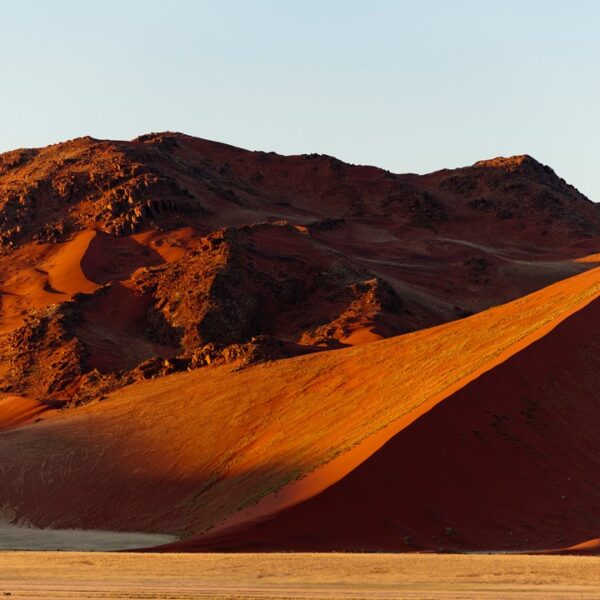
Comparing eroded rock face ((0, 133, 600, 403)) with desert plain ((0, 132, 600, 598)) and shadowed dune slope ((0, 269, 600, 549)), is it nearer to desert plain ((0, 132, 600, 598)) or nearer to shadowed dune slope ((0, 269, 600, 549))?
desert plain ((0, 132, 600, 598))

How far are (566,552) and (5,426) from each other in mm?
32198

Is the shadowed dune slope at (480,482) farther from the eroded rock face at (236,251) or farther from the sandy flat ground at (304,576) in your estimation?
the eroded rock face at (236,251)

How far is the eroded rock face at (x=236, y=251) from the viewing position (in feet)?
197

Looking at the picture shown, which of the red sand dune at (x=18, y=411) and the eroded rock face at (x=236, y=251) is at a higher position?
the eroded rock face at (x=236, y=251)

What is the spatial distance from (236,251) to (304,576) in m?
51.0

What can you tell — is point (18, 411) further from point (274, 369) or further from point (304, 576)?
point (304, 576)

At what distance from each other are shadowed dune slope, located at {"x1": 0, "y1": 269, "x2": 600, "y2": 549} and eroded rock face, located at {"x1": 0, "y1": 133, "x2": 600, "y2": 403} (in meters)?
6.33

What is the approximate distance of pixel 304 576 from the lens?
58.3 ft

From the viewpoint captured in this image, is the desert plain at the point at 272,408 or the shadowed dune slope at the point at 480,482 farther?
the shadowed dune slope at the point at 480,482

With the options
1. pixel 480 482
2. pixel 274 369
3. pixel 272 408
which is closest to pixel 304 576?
pixel 480 482

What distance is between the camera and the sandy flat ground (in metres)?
16.1

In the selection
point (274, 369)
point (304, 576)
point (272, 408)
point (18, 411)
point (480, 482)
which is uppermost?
point (274, 369)

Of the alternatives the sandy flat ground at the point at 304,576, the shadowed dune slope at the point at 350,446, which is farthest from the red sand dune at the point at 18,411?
the sandy flat ground at the point at 304,576

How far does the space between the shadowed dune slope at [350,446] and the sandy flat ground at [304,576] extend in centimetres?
341
